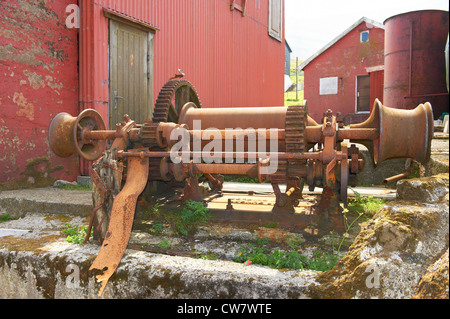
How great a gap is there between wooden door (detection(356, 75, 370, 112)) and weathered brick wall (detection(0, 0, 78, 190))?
686 inches

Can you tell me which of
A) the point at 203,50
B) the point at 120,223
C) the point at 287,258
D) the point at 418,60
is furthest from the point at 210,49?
the point at 287,258

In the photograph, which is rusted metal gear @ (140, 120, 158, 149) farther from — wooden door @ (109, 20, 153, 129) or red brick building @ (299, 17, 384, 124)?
red brick building @ (299, 17, 384, 124)

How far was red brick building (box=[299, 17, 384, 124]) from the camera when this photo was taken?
19.9 meters

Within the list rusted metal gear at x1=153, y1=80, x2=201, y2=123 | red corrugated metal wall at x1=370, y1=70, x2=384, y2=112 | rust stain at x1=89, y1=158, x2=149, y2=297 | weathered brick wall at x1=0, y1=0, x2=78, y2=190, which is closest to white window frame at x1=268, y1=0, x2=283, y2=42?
red corrugated metal wall at x1=370, y1=70, x2=384, y2=112

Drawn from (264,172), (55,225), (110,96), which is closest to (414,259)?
(264,172)

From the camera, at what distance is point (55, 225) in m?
3.51

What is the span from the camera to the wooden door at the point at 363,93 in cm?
2017

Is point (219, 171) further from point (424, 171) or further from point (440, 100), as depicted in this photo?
point (440, 100)

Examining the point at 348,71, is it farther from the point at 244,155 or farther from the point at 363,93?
the point at 244,155

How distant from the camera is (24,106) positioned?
207 inches

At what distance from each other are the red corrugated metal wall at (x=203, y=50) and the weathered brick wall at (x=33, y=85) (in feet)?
0.77

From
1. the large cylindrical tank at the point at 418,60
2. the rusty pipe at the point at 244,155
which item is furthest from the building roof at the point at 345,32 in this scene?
the rusty pipe at the point at 244,155

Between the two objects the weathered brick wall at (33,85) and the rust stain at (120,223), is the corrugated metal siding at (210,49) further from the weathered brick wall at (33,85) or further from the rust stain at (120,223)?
the rust stain at (120,223)
